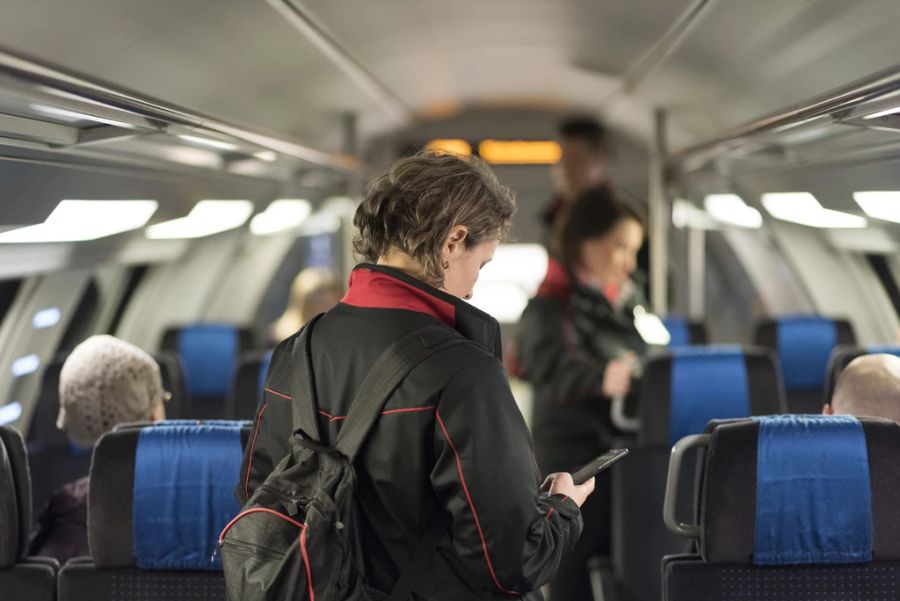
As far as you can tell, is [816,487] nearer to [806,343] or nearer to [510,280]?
[806,343]

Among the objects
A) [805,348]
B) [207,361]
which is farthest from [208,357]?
[805,348]

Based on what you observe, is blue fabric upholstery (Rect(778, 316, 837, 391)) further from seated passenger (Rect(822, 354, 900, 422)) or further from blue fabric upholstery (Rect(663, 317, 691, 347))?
seated passenger (Rect(822, 354, 900, 422))

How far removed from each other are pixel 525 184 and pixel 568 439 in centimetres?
703

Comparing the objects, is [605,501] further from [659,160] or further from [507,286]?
[507,286]

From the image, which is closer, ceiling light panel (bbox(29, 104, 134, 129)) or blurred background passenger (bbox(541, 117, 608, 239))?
ceiling light panel (bbox(29, 104, 134, 129))

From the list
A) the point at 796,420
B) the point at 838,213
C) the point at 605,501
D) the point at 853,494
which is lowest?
the point at 605,501

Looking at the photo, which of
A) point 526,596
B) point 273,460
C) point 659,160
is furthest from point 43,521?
point 659,160

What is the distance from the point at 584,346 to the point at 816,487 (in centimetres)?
250

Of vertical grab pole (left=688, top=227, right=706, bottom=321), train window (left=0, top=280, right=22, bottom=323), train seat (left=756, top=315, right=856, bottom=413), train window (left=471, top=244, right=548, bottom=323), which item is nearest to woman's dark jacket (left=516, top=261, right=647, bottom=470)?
train seat (left=756, top=315, right=856, bottom=413)

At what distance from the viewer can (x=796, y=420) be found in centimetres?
287

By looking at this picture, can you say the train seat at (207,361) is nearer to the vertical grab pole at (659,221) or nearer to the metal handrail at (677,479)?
the vertical grab pole at (659,221)

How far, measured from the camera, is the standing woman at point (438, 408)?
214 centimetres

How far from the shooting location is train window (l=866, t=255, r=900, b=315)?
200 inches

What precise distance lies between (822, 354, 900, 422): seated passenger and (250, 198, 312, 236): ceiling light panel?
5025 millimetres
